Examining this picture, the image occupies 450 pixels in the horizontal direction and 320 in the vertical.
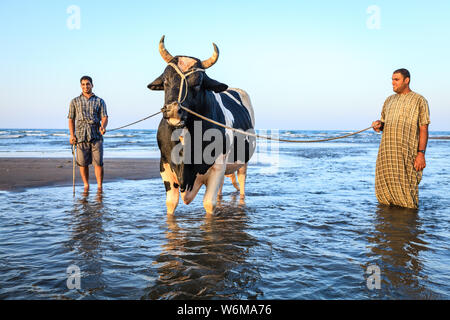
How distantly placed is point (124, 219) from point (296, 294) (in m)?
2.95

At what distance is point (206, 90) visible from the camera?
4.29 metres

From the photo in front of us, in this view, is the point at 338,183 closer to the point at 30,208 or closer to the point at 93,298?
the point at 30,208

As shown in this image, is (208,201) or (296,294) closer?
(296,294)

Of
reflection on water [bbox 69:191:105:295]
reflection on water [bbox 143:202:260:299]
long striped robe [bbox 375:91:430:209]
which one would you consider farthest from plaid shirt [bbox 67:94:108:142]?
long striped robe [bbox 375:91:430:209]

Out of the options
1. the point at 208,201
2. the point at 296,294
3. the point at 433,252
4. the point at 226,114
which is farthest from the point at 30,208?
the point at 433,252

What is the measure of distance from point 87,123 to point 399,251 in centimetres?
582

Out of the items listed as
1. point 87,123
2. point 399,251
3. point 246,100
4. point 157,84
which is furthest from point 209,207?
point 87,123

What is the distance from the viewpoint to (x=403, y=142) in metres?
5.67

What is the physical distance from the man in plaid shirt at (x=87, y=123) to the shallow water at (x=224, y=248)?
3.45 feet

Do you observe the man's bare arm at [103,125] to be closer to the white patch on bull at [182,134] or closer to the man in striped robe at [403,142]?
the white patch on bull at [182,134]

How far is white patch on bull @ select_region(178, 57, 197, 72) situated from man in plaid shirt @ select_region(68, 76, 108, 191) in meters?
3.62

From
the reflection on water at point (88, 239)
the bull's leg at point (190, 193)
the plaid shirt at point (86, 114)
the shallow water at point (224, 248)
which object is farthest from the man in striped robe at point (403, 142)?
the plaid shirt at point (86, 114)
